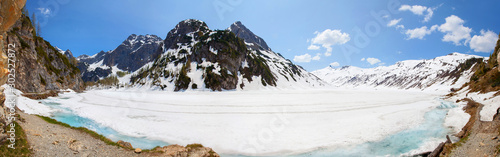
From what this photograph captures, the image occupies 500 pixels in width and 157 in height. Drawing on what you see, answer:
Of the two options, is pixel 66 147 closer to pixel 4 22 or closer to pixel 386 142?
pixel 4 22

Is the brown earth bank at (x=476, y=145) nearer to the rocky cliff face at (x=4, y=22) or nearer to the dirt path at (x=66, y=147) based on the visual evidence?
the dirt path at (x=66, y=147)

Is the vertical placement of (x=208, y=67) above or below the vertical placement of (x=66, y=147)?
above

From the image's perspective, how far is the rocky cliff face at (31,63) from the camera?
53.9 metres

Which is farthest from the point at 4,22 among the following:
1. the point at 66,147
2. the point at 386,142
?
the point at 386,142

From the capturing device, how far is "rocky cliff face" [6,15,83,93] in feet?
177

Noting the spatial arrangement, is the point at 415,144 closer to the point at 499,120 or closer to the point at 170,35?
the point at 499,120

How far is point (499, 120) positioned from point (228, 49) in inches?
5058

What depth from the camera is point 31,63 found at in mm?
60906

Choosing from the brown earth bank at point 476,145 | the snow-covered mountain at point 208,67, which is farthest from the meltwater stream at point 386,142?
the snow-covered mountain at point 208,67

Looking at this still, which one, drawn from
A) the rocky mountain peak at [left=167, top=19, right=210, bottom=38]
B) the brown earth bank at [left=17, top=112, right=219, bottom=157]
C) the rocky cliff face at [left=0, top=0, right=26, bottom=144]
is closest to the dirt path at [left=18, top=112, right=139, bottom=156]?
the brown earth bank at [left=17, top=112, right=219, bottom=157]

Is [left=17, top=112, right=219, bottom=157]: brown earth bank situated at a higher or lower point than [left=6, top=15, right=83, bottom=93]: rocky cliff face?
lower

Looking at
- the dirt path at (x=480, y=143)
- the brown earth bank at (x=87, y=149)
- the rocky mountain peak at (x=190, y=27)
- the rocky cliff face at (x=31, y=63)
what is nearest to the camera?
the brown earth bank at (x=87, y=149)

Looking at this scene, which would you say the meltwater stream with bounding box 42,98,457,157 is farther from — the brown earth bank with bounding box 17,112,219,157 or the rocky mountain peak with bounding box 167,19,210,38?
the rocky mountain peak with bounding box 167,19,210,38

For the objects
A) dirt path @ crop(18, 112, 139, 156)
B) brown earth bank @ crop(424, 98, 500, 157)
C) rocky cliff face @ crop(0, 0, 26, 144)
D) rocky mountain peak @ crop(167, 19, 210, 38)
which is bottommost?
brown earth bank @ crop(424, 98, 500, 157)
